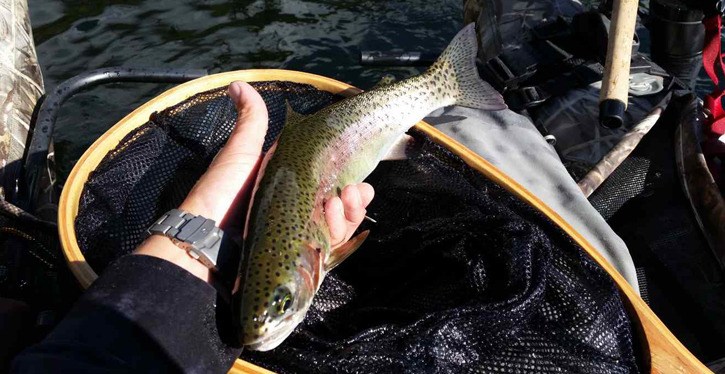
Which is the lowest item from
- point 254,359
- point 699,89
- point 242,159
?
point 699,89

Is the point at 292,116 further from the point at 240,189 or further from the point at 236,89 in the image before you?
the point at 240,189

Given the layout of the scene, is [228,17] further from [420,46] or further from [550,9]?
[550,9]

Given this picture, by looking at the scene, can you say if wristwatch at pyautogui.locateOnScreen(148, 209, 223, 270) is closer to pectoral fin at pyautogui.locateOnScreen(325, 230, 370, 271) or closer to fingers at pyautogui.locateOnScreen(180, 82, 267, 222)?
fingers at pyautogui.locateOnScreen(180, 82, 267, 222)

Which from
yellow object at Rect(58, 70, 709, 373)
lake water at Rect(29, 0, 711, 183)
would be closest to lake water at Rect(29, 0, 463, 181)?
lake water at Rect(29, 0, 711, 183)

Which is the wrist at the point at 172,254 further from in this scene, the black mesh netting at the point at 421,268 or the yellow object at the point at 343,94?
the black mesh netting at the point at 421,268

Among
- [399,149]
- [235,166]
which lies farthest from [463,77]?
[235,166]

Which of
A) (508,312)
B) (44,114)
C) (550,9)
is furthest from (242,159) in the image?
(550,9)
